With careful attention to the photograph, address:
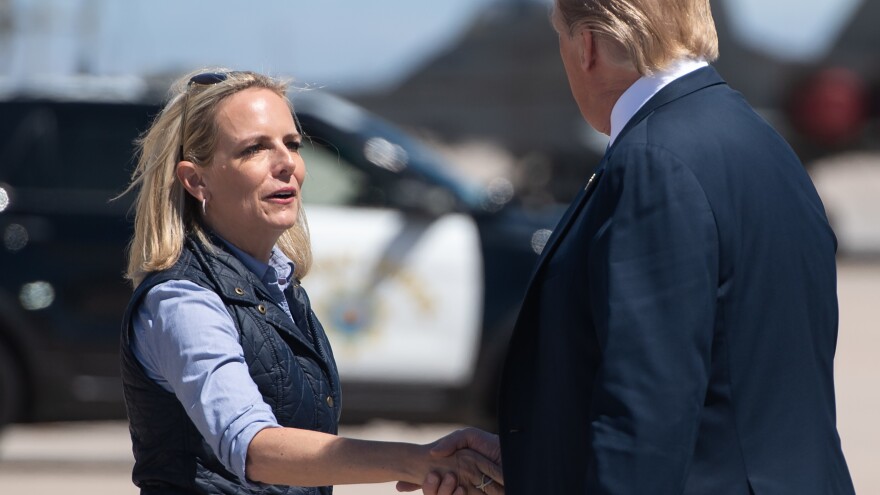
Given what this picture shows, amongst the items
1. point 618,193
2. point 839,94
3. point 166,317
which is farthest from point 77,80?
point 839,94

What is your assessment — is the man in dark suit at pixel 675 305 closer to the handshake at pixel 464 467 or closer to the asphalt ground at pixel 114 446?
the handshake at pixel 464 467

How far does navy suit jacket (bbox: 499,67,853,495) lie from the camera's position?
6.69 feet

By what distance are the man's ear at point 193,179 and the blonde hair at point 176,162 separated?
17 millimetres

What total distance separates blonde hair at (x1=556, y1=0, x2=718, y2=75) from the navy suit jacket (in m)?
0.05

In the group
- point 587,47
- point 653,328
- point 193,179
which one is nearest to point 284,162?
point 193,179

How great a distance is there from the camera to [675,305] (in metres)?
2.05

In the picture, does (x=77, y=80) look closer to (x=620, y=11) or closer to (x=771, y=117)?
(x=620, y=11)

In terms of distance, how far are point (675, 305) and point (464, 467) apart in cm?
61

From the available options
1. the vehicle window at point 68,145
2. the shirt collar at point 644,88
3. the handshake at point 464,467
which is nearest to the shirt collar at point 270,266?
the handshake at point 464,467

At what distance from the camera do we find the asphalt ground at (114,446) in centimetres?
720

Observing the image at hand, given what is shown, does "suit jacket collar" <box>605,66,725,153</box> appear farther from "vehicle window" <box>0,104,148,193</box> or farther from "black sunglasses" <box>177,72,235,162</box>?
"vehicle window" <box>0,104,148,193</box>

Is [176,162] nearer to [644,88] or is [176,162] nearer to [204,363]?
[204,363]

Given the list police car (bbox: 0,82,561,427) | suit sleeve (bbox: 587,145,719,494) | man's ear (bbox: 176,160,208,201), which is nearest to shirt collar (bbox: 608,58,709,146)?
suit sleeve (bbox: 587,145,719,494)

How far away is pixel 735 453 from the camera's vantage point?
210 cm
